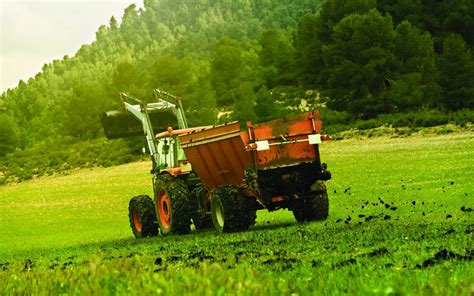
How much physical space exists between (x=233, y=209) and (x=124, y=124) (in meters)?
6.63

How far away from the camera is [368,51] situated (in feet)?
255

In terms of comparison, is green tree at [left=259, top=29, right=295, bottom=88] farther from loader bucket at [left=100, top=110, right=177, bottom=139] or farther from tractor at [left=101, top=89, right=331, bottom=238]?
tractor at [left=101, top=89, right=331, bottom=238]

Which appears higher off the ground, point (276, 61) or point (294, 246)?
point (276, 61)

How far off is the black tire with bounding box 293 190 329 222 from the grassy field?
0.35 meters

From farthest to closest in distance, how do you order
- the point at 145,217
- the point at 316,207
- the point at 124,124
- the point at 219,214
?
the point at 124,124, the point at 145,217, the point at 316,207, the point at 219,214

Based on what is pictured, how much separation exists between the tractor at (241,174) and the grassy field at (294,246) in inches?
A: 24.8

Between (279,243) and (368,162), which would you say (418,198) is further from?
(368,162)

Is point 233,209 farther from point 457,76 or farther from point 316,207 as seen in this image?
point 457,76

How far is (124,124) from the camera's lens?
1003 inches

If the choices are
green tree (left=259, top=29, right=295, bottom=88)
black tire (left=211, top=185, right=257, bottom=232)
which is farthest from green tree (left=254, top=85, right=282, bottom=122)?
black tire (left=211, top=185, right=257, bottom=232)

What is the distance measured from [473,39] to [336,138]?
31768 millimetres

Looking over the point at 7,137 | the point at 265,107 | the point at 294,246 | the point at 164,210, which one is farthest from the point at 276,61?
the point at 294,246

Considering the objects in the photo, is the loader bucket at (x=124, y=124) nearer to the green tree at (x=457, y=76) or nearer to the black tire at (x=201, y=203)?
the black tire at (x=201, y=203)

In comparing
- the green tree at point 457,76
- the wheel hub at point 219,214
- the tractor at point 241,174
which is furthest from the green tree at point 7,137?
the wheel hub at point 219,214
